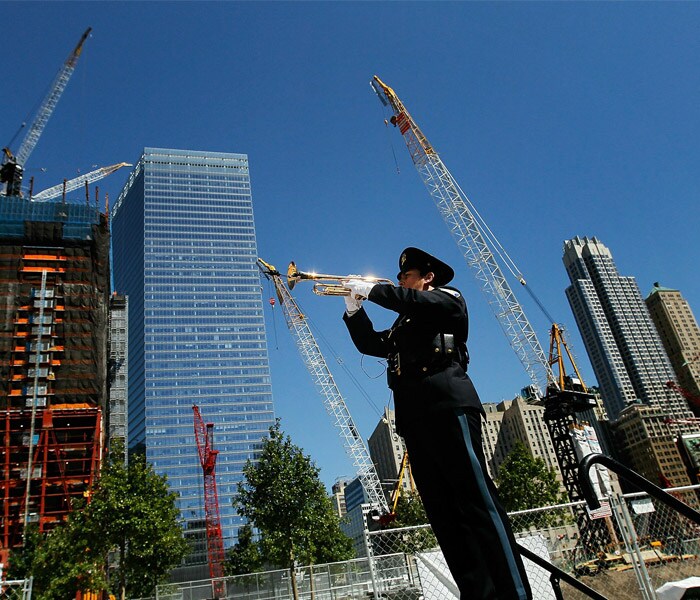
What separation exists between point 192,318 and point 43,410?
82.6 metres

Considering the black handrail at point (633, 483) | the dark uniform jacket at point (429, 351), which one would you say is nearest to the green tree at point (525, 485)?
the black handrail at point (633, 483)

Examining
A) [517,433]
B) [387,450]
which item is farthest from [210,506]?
[517,433]

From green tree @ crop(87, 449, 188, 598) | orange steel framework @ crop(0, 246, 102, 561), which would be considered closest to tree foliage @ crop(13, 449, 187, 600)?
green tree @ crop(87, 449, 188, 598)

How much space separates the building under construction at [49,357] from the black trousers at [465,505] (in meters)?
64.3

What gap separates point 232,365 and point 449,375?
143349 millimetres

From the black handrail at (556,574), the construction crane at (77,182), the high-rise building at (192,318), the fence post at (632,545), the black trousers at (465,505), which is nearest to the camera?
the black trousers at (465,505)

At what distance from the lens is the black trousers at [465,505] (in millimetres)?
2910

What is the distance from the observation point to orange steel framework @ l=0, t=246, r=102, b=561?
58.9m

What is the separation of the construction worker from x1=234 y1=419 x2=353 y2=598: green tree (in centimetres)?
2898

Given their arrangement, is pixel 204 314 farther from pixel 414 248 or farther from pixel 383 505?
pixel 414 248

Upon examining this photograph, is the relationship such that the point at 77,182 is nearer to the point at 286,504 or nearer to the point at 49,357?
the point at 49,357

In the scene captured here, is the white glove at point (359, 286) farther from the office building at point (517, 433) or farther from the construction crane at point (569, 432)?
the office building at point (517, 433)

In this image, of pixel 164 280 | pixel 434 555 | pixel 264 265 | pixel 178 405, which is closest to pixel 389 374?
pixel 434 555

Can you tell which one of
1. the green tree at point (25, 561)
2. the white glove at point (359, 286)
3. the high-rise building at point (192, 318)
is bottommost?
the white glove at point (359, 286)
